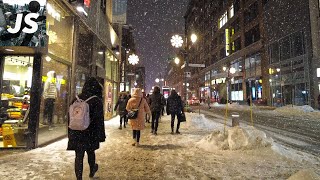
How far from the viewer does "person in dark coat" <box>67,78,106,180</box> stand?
4.11 metres

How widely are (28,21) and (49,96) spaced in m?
2.84

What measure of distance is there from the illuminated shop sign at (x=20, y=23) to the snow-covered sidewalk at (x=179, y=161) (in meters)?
3.21

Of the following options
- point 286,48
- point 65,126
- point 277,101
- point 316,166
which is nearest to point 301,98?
point 277,101

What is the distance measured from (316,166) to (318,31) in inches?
1007

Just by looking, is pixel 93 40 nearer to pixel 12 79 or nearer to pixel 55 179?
pixel 12 79

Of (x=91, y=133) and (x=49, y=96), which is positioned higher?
(x=49, y=96)

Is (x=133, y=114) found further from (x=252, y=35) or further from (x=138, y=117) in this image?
(x=252, y=35)

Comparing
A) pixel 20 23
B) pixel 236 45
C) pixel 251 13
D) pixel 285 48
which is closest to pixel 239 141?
pixel 20 23

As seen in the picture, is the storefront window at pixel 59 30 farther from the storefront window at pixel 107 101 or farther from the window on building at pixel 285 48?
the window on building at pixel 285 48

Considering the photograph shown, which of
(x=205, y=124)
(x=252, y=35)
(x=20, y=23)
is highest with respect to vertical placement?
(x=252, y=35)

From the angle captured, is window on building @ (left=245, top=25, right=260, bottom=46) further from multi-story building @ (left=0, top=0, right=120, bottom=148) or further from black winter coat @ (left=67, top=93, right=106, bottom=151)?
black winter coat @ (left=67, top=93, right=106, bottom=151)

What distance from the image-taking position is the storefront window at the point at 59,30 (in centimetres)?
781

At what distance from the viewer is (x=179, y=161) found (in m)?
5.81

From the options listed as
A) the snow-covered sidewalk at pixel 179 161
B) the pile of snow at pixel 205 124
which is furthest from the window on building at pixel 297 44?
the snow-covered sidewalk at pixel 179 161
